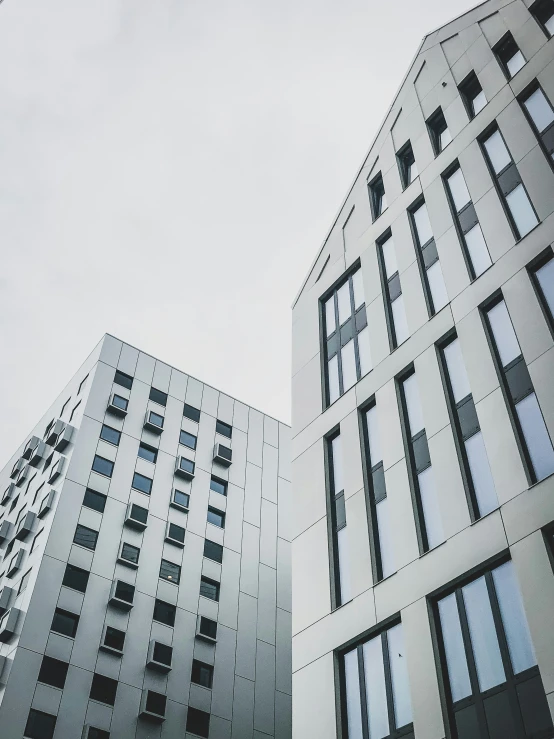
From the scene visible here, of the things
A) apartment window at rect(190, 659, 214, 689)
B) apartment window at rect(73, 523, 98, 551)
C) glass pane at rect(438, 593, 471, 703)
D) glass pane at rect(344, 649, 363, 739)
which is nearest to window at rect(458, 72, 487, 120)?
glass pane at rect(438, 593, 471, 703)

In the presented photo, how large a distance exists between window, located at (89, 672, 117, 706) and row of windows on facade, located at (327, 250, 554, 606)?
55.9 ft

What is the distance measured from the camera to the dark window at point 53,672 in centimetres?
3388

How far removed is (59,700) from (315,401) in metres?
18.1

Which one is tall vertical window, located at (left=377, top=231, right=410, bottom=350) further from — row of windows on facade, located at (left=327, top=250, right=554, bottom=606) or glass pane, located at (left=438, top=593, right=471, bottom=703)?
glass pane, located at (left=438, top=593, right=471, bottom=703)

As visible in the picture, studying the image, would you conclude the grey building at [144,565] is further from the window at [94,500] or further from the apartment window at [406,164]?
the apartment window at [406,164]

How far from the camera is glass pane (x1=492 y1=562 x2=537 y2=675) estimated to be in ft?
54.7

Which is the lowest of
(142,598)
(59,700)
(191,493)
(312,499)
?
(59,700)

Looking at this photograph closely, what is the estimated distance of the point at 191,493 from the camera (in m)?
46.6

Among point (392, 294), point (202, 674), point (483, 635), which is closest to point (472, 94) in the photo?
point (392, 294)

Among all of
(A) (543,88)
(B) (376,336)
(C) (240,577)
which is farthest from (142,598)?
(A) (543,88)

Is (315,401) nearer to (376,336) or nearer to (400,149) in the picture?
(376,336)

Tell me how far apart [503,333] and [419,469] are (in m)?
4.84

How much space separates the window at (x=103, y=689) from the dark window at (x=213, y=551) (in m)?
10.2

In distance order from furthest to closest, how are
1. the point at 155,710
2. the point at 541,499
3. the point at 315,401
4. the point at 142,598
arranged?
the point at 142,598, the point at 155,710, the point at 315,401, the point at 541,499
